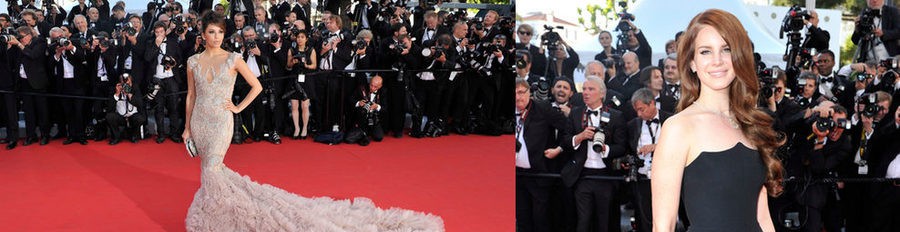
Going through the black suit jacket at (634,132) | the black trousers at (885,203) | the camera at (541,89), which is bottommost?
the black trousers at (885,203)

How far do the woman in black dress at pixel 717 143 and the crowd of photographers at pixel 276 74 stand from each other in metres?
7.02

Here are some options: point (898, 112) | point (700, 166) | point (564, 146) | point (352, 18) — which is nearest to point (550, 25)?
point (564, 146)

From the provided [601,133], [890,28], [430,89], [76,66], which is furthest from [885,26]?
[76,66]

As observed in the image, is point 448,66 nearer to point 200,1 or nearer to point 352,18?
point 352,18

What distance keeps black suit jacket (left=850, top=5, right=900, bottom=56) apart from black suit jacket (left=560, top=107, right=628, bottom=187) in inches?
50.3

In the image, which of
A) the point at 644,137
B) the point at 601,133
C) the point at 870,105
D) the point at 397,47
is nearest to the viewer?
the point at 601,133

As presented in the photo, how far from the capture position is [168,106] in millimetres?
9039

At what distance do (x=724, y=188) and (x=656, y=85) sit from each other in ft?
6.64

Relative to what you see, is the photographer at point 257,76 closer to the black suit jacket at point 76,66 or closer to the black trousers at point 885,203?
the black suit jacket at point 76,66

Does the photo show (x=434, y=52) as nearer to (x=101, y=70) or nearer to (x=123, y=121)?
(x=123, y=121)

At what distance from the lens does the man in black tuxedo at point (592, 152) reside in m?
3.80

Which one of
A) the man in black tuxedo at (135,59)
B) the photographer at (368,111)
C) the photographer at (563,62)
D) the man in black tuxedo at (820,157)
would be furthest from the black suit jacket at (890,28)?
the man in black tuxedo at (135,59)

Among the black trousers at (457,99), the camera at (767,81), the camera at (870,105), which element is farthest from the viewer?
the black trousers at (457,99)

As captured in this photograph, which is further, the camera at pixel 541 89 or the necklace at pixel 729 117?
the camera at pixel 541 89
